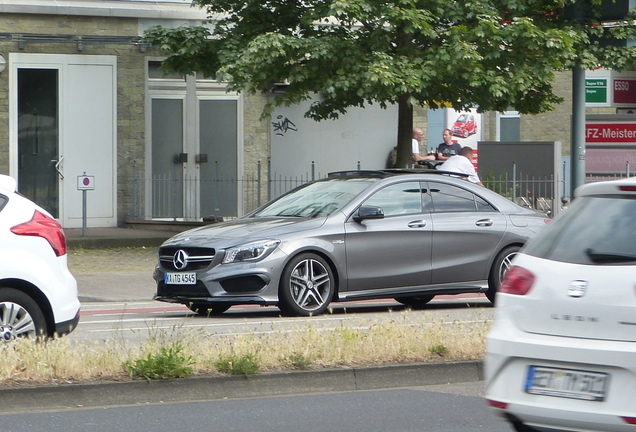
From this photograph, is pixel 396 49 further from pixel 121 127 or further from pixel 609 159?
pixel 121 127

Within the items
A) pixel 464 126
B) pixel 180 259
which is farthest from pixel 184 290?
pixel 464 126

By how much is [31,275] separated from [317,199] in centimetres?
477

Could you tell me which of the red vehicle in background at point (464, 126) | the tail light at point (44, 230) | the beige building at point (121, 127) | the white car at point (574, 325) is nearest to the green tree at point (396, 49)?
the beige building at point (121, 127)

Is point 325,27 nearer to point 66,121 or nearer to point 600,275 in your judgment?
point 66,121

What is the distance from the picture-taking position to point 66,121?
22.0 meters

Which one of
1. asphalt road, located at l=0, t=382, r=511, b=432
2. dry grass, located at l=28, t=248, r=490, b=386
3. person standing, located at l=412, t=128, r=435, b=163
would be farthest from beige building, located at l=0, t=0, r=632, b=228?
asphalt road, located at l=0, t=382, r=511, b=432

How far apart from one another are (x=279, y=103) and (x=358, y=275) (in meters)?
6.94

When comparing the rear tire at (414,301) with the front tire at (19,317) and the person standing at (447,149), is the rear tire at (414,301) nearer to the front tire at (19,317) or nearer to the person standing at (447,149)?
the front tire at (19,317)

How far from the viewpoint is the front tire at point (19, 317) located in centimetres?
847

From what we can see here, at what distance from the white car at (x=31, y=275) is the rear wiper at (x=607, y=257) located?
4.16m

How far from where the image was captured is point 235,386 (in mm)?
7863

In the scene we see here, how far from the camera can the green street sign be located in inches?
858

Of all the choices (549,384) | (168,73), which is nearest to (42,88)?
(168,73)

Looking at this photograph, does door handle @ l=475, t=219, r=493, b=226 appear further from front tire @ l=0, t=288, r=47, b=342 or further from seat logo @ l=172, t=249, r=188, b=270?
front tire @ l=0, t=288, r=47, b=342
